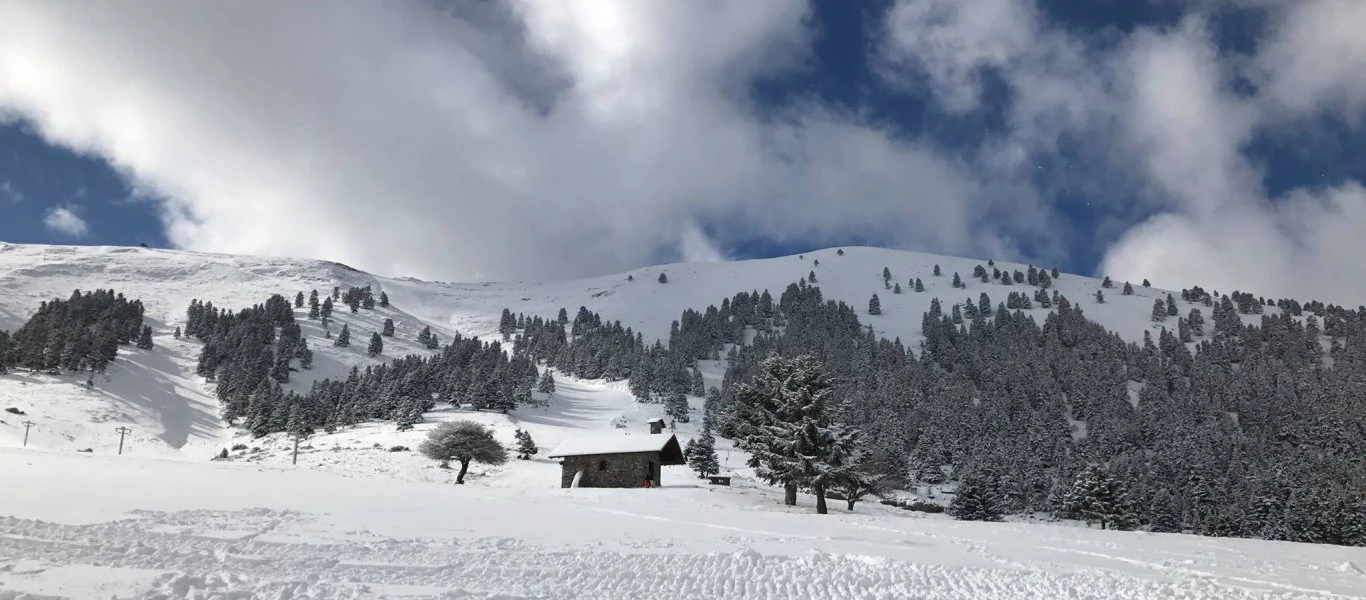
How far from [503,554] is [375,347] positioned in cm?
16371

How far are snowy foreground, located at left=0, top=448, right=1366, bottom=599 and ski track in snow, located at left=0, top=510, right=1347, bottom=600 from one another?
6 cm

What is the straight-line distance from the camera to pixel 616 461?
54219mm

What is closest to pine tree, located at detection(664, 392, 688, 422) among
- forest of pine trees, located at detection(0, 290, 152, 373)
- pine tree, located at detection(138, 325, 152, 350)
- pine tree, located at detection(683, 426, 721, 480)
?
pine tree, located at detection(683, 426, 721, 480)

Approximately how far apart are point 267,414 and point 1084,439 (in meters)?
132

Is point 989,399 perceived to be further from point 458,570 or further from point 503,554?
point 458,570

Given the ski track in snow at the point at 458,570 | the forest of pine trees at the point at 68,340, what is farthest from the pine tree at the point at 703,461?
the forest of pine trees at the point at 68,340

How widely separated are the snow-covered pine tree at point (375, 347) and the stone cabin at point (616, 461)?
12211 centimetres

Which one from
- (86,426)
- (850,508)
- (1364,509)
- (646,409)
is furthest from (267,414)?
(1364,509)

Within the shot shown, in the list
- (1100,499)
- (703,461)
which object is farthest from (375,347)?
(1100,499)

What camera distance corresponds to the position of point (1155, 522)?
75250 mm

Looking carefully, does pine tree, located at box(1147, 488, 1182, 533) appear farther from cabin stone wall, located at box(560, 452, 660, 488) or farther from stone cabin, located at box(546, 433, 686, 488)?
cabin stone wall, located at box(560, 452, 660, 488)

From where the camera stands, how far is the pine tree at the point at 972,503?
222 feet

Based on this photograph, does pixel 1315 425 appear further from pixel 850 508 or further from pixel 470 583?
pixel 470 583

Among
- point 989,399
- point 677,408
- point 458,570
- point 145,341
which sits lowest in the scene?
point 458,570
